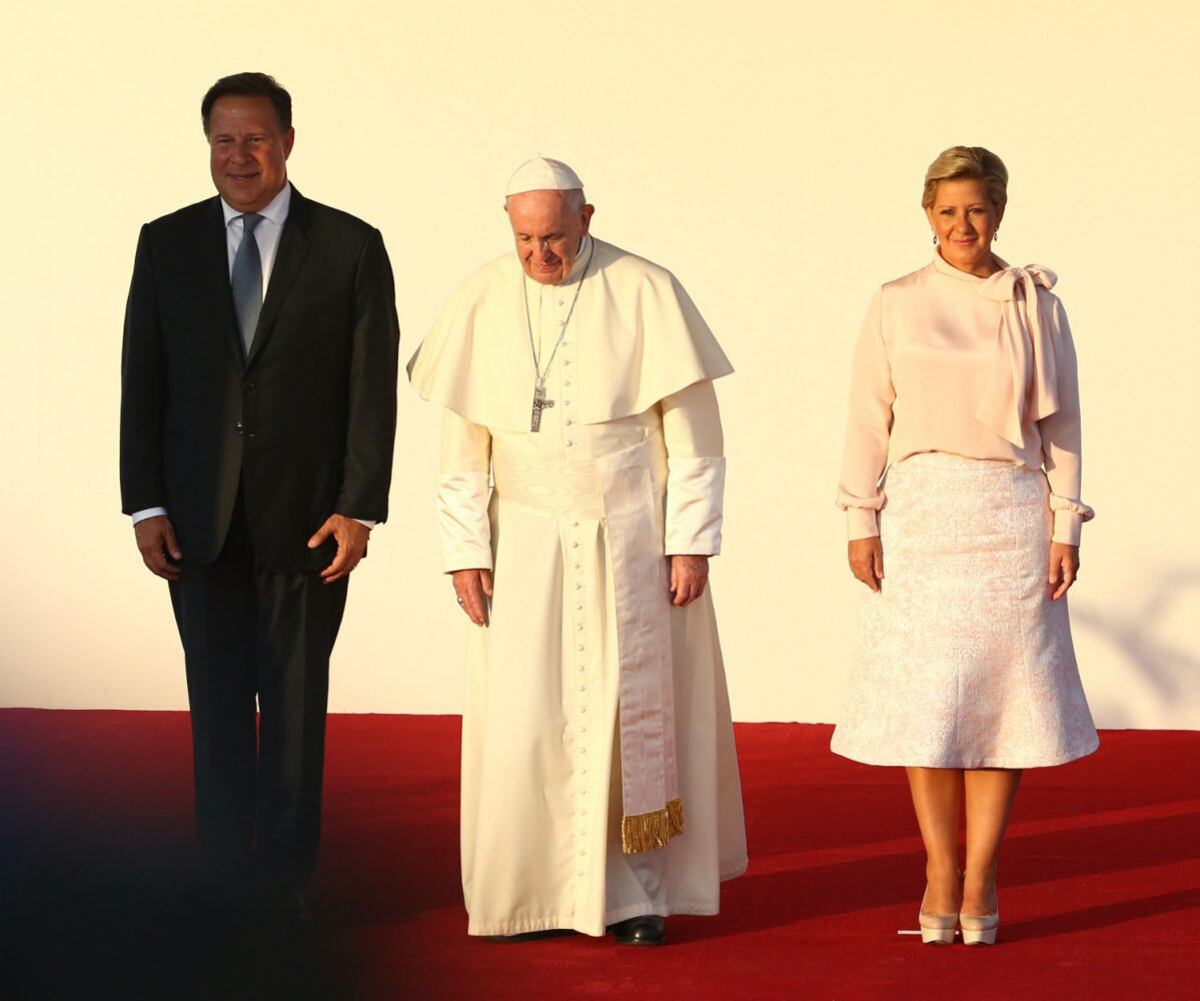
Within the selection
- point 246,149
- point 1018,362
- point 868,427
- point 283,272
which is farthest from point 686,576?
point 246,149

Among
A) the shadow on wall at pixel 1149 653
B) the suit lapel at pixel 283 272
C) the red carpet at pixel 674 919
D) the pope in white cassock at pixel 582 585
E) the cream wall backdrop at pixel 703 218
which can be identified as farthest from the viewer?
the shadow on wall at pixel 1149 653

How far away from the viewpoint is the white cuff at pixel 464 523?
166 inches

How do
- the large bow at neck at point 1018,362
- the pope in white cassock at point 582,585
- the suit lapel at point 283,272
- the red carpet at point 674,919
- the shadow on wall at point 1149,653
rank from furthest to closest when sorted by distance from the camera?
the shadow on wall at point 1149,653
the suit lapel at point 283,272
the pope in white cassock at point 582,585
the large bow at neck at point 1018,362
the red carpet at point 674,919

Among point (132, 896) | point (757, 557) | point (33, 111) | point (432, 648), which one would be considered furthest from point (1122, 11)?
point (132, 896)

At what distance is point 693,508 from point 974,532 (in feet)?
1.87

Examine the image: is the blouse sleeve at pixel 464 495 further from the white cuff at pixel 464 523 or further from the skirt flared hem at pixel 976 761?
the skirt flared hem at pixel 976 761

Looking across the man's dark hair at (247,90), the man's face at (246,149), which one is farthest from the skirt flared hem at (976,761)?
the man's dark hair at (247,90)

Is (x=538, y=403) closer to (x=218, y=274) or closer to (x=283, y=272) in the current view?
(x=283, y=272)

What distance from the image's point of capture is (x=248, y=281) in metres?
4.34

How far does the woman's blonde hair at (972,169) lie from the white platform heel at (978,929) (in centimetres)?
144

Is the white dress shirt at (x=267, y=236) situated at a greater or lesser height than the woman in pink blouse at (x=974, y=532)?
greater

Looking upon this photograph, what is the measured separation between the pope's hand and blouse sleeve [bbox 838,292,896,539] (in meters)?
0.76

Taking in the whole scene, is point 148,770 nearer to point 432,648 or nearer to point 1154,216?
point 432,648

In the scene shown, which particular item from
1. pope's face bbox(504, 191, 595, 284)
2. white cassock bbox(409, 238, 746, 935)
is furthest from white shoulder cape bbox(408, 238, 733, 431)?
pope's face bbox(504, 191, 595, 284)
